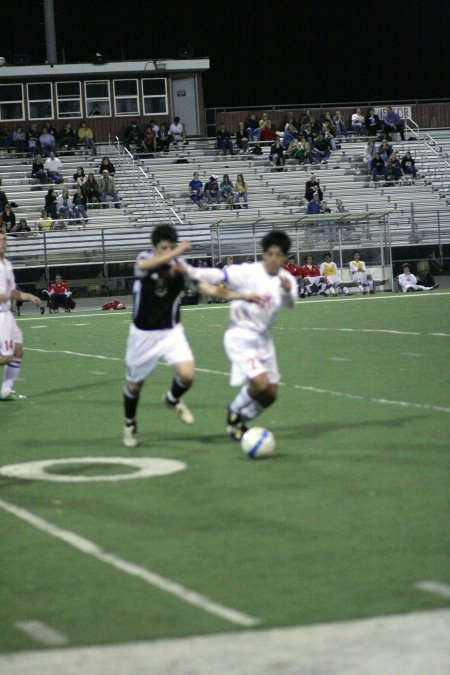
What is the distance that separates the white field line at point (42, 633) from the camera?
5402 millimetres

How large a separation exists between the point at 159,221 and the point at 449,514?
123 ft

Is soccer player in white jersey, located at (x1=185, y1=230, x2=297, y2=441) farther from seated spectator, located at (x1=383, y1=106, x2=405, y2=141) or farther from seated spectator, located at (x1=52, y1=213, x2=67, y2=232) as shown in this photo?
seated spectator, located at (x1=383, y1=106, x2=405, y2=141)

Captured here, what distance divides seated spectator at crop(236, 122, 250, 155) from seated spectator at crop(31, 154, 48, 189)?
9457 mm

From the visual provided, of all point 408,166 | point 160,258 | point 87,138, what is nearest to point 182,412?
point 160,258

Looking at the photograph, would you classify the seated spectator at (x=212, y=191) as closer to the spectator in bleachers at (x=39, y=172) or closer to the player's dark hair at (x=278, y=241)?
the spectator in bleachers at (x=39, y=172)

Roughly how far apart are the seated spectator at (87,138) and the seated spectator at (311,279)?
1436 cm

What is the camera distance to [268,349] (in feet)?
34.3

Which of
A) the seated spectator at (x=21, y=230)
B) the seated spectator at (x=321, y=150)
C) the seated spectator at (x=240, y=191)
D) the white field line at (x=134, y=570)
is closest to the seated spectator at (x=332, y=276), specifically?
the seated spectator at (x=240, y=191)

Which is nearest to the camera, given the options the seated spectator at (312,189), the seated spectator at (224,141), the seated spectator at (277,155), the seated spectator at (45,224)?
the seated spectator at (45,224)

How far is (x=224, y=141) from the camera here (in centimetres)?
5212

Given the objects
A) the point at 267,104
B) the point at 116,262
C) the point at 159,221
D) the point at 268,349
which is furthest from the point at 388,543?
the point at 267,104

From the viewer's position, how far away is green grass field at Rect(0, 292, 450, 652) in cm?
588

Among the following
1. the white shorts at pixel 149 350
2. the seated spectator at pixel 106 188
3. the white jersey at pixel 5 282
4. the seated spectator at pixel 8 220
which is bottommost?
the white shorts at pixel 149 350

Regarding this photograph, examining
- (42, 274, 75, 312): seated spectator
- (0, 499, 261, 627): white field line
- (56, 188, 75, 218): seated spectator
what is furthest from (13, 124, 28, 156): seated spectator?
(0, 499, 261, 627): white field line
